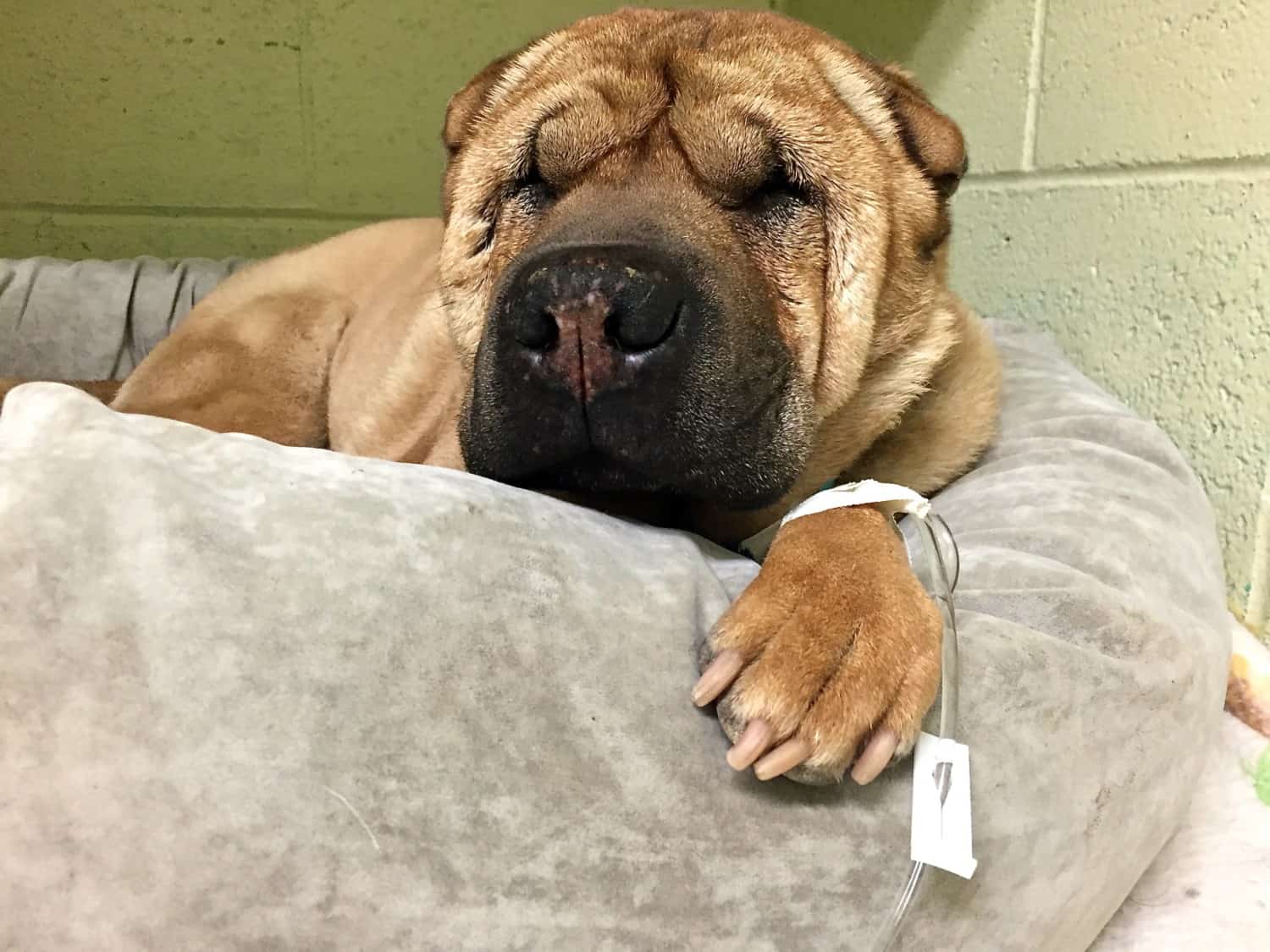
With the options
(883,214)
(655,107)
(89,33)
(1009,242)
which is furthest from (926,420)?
(89,33)

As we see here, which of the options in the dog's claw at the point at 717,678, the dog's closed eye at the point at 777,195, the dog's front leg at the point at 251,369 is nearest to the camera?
the dog's claw at the point at 717,678

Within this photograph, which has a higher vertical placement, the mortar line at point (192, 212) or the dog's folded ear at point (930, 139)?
the dog's folded ear at point (930, 139)

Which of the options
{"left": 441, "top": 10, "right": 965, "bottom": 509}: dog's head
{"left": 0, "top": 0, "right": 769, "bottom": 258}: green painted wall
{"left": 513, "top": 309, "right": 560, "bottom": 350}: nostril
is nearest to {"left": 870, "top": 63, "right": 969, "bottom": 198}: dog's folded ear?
{"left": 441, "top": 10, "right": 965, "bottom": 509}: dog's head

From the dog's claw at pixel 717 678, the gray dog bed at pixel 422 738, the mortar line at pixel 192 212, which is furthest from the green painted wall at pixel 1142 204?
the mortar line at pixel 192 212

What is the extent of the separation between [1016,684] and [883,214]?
0.67 metres

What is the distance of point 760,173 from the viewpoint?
1.16 meters

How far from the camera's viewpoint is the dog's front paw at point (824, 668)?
715mm

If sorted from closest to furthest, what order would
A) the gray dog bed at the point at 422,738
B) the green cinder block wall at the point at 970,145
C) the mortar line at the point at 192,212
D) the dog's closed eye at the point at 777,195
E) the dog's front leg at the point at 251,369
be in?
1. the gray dog bed at the point at 422,738
2. the dog's closed eye at the point at 777,195
3. the green cinder block wall at the point at 970,145
4. the dog's front leg at the point at 251,369
5. the mortar line at the point at 192,212

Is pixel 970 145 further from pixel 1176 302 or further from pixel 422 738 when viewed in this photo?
pixel 422 738

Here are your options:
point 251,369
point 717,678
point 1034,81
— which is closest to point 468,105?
point 251,369

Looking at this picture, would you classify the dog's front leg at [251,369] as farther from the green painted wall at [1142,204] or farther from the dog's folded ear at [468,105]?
the green painted wall at [1142,204]

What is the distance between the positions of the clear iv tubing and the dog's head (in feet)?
0.68

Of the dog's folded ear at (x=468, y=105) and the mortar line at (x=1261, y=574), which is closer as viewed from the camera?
the mortar line at (x=1261, y=574)

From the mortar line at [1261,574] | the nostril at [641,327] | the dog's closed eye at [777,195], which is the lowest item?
the mortar line at [1261,574]
